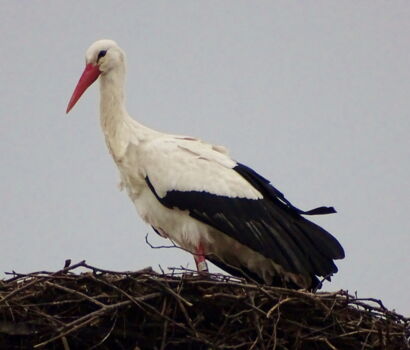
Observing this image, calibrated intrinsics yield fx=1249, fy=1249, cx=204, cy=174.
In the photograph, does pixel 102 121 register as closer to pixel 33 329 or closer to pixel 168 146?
pixel 168 146

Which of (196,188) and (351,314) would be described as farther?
(196,188)

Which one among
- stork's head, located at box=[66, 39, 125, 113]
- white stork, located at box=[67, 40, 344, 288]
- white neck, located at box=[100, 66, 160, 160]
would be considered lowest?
white stork, located at box=[67, 40, 344, 288]

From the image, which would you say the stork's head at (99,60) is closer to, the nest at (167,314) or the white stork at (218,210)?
the white stork at (218,210)

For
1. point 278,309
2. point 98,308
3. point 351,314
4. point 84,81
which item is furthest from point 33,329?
point 84,81

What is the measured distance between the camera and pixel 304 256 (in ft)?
25.5

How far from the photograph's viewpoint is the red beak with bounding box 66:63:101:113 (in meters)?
8.57

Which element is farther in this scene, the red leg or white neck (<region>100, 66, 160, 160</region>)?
white neck (<region>100, 66, 160, 160</region>)

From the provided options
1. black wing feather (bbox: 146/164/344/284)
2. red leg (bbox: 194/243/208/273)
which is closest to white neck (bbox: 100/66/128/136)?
black wing feather (bbox: 146/164/344/284)

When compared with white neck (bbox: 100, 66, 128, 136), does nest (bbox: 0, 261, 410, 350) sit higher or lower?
lower

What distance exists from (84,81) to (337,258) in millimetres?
2188

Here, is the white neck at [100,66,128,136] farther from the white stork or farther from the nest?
the nest

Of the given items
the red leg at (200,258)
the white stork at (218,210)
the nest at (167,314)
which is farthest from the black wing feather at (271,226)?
the nest at (167,314)

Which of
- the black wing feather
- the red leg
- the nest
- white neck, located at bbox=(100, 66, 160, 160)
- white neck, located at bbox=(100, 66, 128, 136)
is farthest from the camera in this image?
white neck, located at bbox=(100, 66, 128, 136)

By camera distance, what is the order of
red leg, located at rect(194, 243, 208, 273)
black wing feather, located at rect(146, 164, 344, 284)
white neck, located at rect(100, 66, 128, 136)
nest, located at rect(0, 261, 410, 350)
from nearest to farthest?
1. nest, located at rect(0, 261, 410, 350)
2. black wing feather, located at rect(146, 164, 344, 284)
3. red leg, located at rect(194, 243, 208, 273)
4. white neck, located at rect(100, 66, 128, 136)
